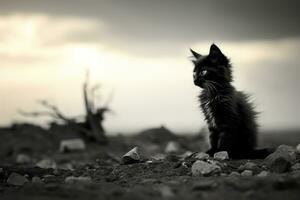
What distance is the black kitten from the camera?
9508 mm

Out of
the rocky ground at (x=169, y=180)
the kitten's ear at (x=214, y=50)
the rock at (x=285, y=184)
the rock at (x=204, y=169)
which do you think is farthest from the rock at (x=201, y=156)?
the rock at (x=285, y=184)

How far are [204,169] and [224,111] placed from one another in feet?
6.63

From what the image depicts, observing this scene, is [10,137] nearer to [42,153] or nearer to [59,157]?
[42,153]

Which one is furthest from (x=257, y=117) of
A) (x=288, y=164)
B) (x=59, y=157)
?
(x=59, y=157)

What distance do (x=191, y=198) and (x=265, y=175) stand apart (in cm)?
175

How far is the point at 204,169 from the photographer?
7.80 metres

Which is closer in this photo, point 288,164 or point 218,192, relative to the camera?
point 218,192

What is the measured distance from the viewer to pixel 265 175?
7262 millimetres

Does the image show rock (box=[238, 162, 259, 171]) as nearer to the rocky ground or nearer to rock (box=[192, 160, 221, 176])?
the rocky ground

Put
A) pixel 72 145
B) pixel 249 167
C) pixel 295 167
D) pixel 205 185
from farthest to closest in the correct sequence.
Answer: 1. pixel 72 145
2. pixel 249 167
3. pixel 295 167
4. pixel 205 185

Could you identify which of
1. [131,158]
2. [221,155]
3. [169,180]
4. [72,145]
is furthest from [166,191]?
[72,145]

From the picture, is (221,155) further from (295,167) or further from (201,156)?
(295,167)

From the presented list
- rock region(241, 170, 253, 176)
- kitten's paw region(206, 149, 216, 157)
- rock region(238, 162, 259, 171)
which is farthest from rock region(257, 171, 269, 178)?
kitten's paw region(206, 149, 216, 157)

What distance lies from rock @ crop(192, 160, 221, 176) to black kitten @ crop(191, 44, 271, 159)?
5.63 feet
